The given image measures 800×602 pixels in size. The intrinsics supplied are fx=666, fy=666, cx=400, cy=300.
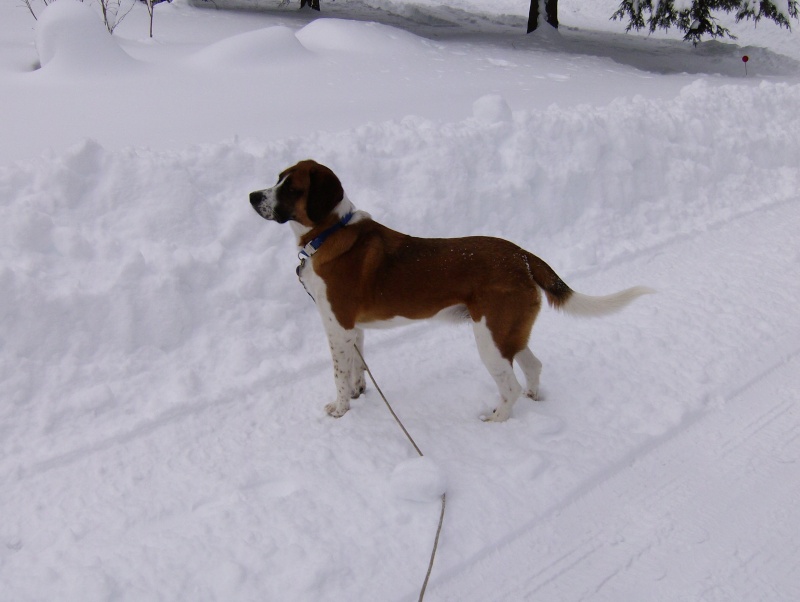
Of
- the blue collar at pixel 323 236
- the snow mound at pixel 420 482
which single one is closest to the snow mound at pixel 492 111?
the blue collar at pixel 323 236

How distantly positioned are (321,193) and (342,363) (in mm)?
1015

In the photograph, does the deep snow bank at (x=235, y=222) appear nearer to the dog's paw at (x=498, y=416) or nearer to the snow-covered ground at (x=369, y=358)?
the snow-covered ground at (x=369, y=358)

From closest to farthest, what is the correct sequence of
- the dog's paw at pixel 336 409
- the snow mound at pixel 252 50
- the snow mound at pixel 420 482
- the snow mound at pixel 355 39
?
the snow mound at pixel 420 482 < the dog's paw at pixel 336 409 < the snow mound at pixel 252 50 < the snow mound at pixel 355 39

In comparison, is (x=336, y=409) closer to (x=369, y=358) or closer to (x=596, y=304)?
(x=369, y=358)

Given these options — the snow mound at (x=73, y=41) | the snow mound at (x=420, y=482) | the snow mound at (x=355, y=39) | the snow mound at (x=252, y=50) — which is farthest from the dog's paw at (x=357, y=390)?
the snow mound at (x=355, y=39)

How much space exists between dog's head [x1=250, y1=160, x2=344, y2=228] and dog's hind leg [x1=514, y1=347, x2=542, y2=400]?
1.50 metres

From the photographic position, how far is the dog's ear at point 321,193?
140 inches

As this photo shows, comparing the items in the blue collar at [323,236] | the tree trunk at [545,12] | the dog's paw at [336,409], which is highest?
Result: the tree trunk at [545,12]

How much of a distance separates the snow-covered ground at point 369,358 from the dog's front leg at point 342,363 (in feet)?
0.29

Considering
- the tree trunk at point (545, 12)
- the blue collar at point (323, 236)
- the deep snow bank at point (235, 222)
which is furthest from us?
the tree trunk at point (545, 12)

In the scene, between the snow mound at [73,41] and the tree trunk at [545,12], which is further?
the tree trunk at [545,12]

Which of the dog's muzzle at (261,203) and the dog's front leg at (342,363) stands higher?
the dog's muzzle at (261,203)

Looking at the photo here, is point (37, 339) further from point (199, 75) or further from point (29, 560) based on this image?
point (199, 75)

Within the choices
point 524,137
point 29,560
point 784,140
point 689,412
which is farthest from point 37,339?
point 784,140
